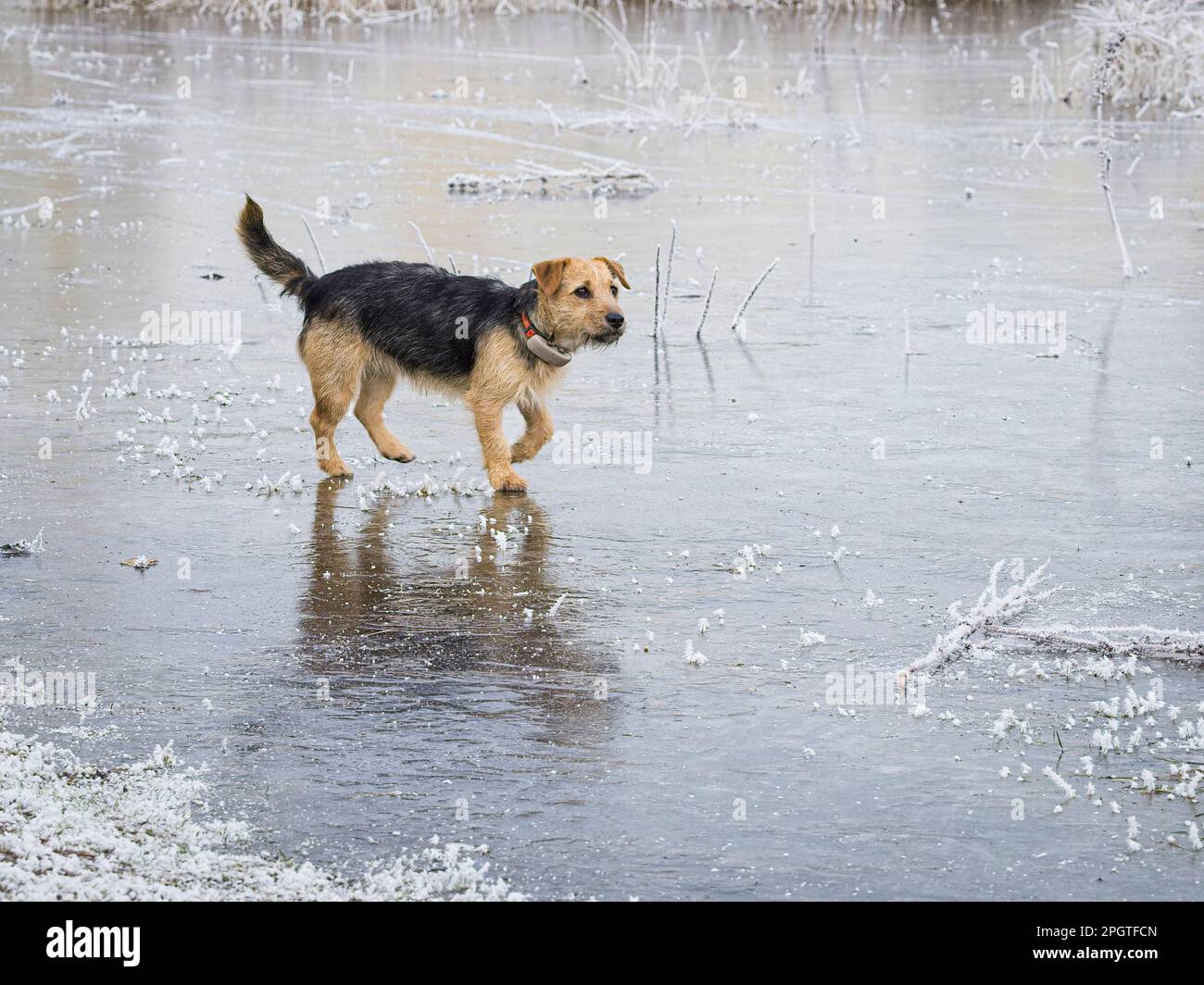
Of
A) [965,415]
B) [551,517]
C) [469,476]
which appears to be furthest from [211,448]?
[965,415]

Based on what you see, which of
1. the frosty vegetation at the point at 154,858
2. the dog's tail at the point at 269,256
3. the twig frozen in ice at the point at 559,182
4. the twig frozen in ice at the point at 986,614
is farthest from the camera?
the twig frozen in ice at the point at 559,182

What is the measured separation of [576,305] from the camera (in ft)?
28.3

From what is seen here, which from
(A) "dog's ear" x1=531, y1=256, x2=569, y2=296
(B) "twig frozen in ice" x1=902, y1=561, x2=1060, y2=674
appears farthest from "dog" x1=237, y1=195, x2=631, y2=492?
(B) "twig frozen in ice" x1=902, y1=561, x2=1060, y2=674

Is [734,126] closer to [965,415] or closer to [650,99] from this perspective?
[650,99]

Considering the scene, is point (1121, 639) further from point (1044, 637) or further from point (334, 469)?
point (334, 469)

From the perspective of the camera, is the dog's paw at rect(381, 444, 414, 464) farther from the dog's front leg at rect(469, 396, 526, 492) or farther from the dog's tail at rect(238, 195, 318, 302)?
the dog's tail at rect(238, 195, 318, 302)

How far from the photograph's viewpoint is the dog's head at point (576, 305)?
862cm

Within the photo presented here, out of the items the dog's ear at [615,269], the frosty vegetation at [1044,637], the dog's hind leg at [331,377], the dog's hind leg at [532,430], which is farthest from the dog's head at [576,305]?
the frosty vegetation at [1044,637]

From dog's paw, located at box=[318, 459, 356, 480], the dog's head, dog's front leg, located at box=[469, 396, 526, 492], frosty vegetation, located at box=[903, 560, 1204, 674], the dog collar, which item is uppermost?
the dog's head

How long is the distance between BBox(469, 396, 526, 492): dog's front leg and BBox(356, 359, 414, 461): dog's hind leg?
0.65m

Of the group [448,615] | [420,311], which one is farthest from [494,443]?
[448,615]

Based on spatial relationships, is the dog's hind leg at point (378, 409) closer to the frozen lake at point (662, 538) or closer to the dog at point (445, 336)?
the dog at point (445, 336)

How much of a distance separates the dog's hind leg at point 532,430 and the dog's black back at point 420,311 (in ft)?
1.14

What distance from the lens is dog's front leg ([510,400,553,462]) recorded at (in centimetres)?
898
